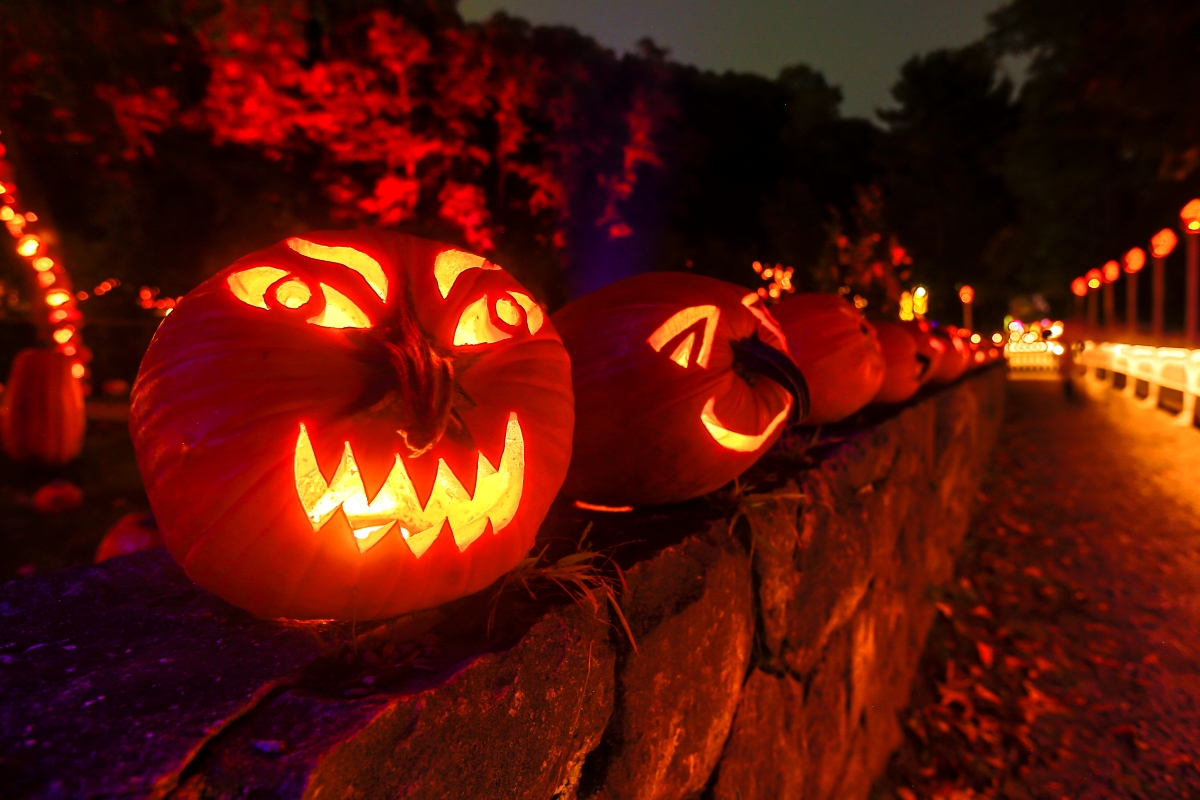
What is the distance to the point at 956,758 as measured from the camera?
290cm

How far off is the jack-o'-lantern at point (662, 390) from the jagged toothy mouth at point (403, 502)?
0.52m

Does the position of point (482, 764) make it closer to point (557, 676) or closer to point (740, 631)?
point (557, 676)

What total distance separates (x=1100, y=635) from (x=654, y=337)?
12.2 ft

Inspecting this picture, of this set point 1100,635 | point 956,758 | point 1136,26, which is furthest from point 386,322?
point 1136,26

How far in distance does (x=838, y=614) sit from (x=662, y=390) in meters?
1.23

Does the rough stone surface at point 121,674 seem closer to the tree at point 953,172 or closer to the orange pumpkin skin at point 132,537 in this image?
the orange pumpkin skin at point 132,537

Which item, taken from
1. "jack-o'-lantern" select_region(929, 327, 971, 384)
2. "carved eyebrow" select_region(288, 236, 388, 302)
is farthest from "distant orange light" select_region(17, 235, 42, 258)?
"jack-o'-lantern" select_region(929, 327, 971, 384)

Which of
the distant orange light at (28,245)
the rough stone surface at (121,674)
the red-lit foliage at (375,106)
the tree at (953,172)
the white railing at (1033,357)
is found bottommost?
the white railing at (1033,357)

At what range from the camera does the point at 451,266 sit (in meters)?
1.26

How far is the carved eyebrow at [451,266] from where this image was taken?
4.01 ft

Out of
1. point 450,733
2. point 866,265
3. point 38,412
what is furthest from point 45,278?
point 866,265

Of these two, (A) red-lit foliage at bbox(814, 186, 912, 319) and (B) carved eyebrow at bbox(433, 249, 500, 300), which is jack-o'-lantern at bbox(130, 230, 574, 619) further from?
→ (A) red-lit foliage at bbox(814, 186, 912, 319)

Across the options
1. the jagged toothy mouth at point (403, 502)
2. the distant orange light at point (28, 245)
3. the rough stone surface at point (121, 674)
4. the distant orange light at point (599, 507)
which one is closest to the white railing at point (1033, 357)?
the distant orange light at point (599, 507)

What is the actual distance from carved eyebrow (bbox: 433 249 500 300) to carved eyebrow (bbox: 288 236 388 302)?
3.9 inches
